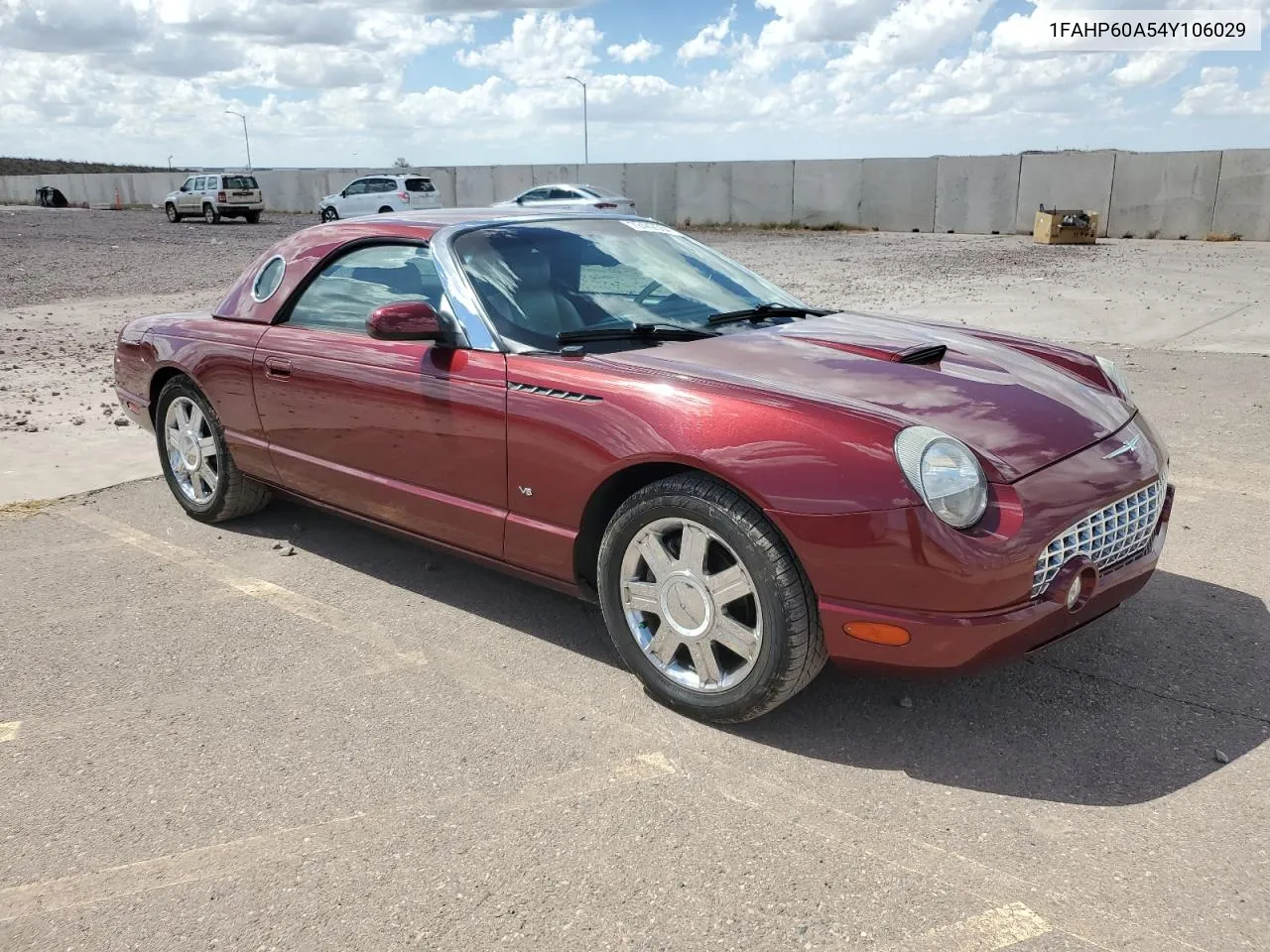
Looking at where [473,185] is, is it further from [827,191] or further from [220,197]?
[827,191]

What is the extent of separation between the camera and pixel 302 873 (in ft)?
8.43

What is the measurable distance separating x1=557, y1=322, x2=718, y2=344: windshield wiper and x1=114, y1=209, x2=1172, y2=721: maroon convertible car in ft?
0.04

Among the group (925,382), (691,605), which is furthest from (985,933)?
(925,382)

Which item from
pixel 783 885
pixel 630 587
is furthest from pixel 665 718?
pixel 783 885

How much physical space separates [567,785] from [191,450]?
10.4 feet

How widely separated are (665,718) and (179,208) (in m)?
41.5

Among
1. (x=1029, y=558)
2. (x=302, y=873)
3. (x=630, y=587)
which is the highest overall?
(x=1029, y=558)

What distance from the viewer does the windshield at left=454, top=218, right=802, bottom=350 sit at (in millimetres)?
3758

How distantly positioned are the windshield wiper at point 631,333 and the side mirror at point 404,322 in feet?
1.50

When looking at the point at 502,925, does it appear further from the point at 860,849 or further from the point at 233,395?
the point at 233,395

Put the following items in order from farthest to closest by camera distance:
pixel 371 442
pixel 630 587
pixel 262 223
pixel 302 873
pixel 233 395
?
pixel 262 223, pixel 233 395, pixel 371 442, pixel 630 587, pixel 302 873

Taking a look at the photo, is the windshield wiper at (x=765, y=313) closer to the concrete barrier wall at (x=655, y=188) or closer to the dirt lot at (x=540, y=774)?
the dirt lot at (x=540, y=774)

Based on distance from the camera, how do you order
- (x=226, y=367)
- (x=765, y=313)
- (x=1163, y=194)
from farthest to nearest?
(x=1163, y=194) → (x=226, y=367) → (x=765, y=313)

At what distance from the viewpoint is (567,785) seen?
294cm
